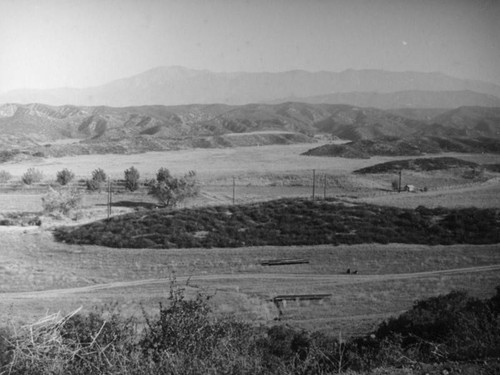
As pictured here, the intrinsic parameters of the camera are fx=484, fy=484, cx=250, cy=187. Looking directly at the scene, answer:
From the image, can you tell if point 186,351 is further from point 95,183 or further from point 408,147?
point 408,147

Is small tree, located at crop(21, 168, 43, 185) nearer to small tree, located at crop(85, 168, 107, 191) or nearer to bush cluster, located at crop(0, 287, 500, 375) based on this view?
small tree, located at crop(85, 168, 107, 191)

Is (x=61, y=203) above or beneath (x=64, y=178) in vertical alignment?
beneath

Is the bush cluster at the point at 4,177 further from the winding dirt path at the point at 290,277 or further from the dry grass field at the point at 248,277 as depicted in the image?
the winding dirt path at the point at 290,277

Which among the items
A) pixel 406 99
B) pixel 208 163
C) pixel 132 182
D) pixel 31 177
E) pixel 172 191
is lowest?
pixel 172 191

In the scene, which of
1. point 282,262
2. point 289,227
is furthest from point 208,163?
point 282,262

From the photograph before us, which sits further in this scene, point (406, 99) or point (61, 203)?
point (406, 99)

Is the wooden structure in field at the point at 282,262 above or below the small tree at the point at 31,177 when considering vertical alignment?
below

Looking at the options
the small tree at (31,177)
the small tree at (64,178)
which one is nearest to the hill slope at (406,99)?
the small tree at (64,178)
